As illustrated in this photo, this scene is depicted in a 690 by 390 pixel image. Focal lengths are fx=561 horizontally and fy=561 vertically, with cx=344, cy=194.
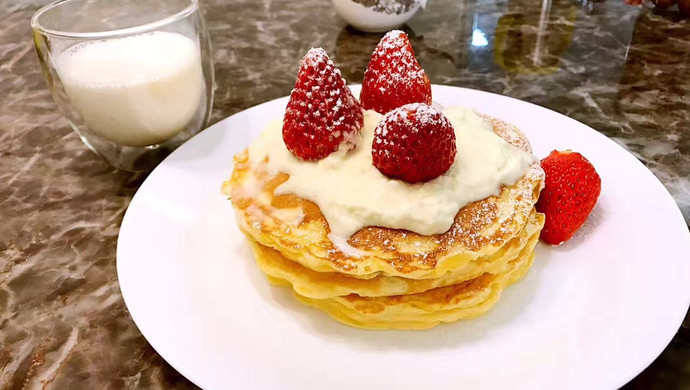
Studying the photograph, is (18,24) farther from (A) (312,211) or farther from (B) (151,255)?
(A) (312,211)

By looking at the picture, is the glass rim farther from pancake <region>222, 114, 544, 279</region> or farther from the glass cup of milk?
pancake <region>222, 114, 544, 279</region>

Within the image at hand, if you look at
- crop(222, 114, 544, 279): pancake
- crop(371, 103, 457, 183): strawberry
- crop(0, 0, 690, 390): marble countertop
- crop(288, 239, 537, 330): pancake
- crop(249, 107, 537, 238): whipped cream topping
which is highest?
crop(371, 103, 457, 183): strawberry

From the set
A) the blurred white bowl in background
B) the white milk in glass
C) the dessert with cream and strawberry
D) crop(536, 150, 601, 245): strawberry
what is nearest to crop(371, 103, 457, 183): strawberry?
the dessert with cream and strawberry

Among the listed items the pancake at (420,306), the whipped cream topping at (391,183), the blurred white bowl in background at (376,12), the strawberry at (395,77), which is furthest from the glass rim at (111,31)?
the blurred white bowl in background at (376,12)

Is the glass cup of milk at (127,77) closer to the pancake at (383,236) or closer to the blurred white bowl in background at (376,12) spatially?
the pancake at (383,236)

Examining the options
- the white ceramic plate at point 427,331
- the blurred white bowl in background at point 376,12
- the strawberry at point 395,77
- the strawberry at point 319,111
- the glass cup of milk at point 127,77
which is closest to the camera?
the white ceramic plate at point 427,331

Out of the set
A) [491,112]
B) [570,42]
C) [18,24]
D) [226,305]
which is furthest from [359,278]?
[18,24]

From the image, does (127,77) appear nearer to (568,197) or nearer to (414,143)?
(414,143)

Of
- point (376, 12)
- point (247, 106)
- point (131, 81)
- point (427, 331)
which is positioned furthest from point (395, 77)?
point (376, 12)
